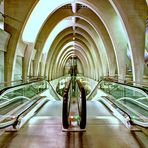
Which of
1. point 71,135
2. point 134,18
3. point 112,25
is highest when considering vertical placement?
point 112,25

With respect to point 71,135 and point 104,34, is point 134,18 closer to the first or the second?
point 104,34

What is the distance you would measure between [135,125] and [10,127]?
268 centimetres

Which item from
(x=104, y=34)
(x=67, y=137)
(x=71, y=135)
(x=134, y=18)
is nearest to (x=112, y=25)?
(x=104, y=34)

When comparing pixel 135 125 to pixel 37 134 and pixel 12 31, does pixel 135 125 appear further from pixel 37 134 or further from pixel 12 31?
pixel 12 31

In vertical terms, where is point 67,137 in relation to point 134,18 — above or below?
below

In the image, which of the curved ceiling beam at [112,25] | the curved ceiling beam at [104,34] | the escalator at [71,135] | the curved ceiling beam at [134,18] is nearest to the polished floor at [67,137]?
the escalator at [71,135]

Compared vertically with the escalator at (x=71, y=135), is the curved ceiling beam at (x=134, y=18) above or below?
above

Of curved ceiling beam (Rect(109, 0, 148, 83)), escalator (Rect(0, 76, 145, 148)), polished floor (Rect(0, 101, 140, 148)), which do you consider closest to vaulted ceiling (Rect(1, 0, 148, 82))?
curved ceiling beam (Rect(109, 0, 148, 83))

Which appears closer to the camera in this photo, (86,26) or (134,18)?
(134,18)

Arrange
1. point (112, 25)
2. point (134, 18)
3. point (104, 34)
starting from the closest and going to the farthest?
point (134, 18) < point (112, 25) < point (104, 34)

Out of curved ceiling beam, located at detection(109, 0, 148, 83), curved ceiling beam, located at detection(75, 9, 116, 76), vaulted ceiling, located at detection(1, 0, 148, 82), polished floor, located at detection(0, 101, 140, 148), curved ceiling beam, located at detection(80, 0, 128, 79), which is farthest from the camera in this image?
curved ceiling beam, located at detection(75, 9, 116, 76)

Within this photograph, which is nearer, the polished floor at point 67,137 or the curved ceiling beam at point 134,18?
the polished floor at point 67,137

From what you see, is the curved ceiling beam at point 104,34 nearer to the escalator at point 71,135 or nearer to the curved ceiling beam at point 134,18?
the curved ceiling beam at point 134,18

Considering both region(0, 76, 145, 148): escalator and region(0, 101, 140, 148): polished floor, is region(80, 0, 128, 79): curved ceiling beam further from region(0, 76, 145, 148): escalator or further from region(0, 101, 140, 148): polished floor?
region(0, 101, 140, 148): polished floor
